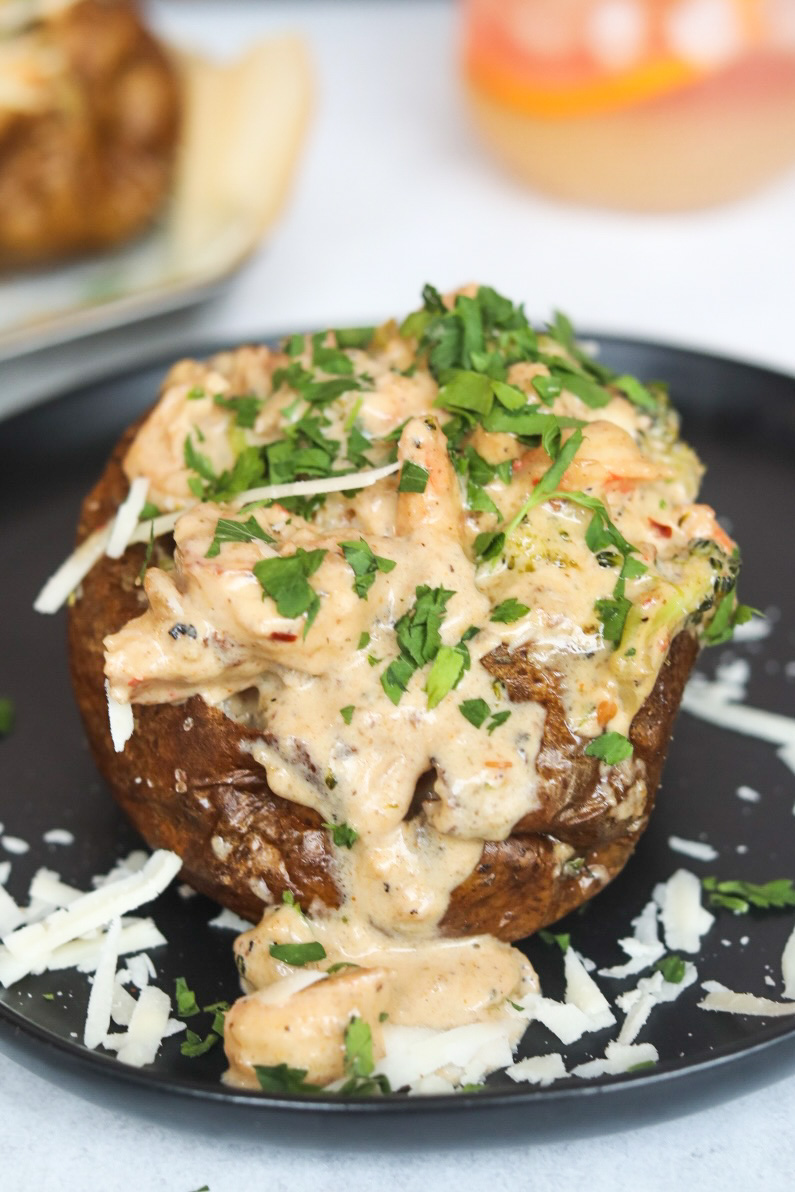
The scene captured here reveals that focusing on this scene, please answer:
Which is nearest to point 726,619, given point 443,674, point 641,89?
point 443,674

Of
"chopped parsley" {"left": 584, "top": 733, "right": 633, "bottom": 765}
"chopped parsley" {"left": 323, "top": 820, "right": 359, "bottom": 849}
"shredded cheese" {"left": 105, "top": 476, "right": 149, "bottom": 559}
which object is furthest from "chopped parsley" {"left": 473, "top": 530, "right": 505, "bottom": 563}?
"shredded cheese" {"left": 105, "top": 476, "right": 149, "bottom": 559}

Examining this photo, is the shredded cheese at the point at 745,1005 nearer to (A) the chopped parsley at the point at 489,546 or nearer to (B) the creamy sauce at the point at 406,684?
(B) the creamy sauce at the point at 406,684

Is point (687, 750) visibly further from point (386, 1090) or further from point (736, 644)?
point (386, 1090)

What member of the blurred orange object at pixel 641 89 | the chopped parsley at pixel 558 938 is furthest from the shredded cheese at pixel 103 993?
the blurred orange object at pixel 641 89

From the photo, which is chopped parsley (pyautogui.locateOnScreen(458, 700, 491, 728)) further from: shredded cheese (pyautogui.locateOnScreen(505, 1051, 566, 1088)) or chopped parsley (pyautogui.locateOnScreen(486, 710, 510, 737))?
shredded cheese (pyautogui.locateOnScreen(505, 1051, 566, 1088))

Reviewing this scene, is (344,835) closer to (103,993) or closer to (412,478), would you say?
A: (103,993)

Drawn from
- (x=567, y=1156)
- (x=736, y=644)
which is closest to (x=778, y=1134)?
(x=567, y=1156)
